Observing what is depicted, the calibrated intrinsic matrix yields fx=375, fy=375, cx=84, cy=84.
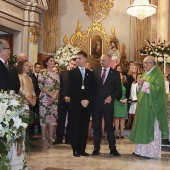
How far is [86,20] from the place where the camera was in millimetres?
13445

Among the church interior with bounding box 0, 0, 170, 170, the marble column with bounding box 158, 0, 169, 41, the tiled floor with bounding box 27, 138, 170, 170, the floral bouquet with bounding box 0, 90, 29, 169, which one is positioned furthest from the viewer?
the marble column with bounding box 158, 0, 169, 41

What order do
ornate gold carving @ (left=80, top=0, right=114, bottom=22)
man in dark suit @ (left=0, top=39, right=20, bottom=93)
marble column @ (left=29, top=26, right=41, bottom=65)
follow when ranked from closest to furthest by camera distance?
man in dark suit @ (left=0, top=39, right=20, bottom=93), marble column @ (left=29, top=26, right=41, bottom=65), ornate gold carving @ (left=80, top=0, right=114, bottom=22)

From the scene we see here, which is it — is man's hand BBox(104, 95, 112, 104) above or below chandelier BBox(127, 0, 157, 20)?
below

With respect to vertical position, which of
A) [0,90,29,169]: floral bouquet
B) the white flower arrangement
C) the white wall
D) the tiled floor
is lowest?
the tiled floor

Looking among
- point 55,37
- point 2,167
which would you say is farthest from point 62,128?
point 55,37

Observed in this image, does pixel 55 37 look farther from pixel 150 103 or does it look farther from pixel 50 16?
pixel 150 103

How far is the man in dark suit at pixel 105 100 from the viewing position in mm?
6219

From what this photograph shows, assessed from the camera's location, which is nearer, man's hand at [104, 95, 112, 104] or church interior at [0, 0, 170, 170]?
man's hand at [104, 95, 112, 104]

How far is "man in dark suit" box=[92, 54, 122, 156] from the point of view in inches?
245

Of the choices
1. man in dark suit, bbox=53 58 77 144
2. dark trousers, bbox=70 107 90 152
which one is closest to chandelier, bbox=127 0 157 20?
man in dark suit, bbox=53 58 77 144

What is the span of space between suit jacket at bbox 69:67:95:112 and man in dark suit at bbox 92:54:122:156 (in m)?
0.19

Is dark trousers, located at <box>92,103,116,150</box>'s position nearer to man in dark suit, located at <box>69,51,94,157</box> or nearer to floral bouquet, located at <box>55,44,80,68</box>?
man in dark suit, located at <box>69,51,94,157</box>

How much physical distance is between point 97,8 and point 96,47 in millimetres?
1444

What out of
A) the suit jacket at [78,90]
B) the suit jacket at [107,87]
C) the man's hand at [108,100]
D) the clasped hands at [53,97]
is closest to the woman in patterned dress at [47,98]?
the clasped hands at [53,97]
